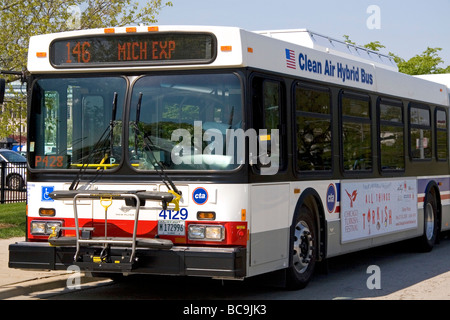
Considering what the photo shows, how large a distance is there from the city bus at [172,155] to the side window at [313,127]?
0.11 ft

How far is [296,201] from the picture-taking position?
1032 centimetres

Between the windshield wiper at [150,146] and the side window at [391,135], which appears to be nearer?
the windshield wiper at [150,146]

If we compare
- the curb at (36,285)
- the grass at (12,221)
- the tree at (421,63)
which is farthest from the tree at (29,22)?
the tree at (421,63)

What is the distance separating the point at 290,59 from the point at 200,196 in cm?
228

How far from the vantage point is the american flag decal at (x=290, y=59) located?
10273 mm

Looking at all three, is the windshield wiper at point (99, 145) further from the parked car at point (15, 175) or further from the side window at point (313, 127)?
the parked car at point (15, 175)

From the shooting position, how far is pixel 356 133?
12250 mm

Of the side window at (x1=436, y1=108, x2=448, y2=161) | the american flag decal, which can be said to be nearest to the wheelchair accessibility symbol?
the american flag decal

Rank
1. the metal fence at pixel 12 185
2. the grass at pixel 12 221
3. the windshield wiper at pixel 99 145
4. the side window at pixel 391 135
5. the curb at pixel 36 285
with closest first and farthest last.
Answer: the windshield wiper at pixel 99 145
the curb at pixel 36 285
the side window at pixel 391 135
the grass at pixel 12 221
the metal fence at pixel 12 185

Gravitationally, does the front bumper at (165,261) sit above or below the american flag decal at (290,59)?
below

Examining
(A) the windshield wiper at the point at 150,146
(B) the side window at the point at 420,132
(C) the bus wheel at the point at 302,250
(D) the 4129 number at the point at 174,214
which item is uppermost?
(B) the side window at the point at 420,132

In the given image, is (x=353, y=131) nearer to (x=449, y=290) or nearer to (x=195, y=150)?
(x=449, y=290)
